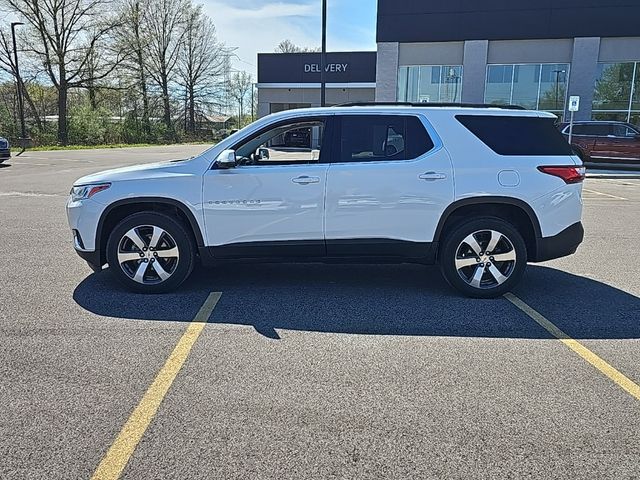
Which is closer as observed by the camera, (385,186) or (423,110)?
(385,186)

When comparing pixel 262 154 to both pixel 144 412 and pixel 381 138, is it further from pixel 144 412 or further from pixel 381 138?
pixel 144 412

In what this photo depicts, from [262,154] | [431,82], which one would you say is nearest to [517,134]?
[262,154]

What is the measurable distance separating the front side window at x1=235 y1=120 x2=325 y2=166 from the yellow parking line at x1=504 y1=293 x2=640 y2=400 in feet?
8.01

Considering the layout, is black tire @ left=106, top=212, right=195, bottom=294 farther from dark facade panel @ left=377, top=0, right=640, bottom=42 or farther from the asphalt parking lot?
dark facade panel @ left=377, top=0, right=640, bottom=42

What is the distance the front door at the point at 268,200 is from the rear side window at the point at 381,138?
0.25 meters

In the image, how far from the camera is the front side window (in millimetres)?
5117

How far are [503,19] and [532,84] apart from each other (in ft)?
11.2

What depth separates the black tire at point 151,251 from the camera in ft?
16.7

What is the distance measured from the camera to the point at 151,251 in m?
5.17

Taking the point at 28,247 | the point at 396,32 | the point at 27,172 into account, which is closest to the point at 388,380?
the point at 28,247

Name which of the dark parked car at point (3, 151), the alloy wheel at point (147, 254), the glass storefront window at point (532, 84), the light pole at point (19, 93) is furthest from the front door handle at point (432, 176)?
the light pole at point (19, 93)

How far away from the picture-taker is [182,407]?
10.3 feet

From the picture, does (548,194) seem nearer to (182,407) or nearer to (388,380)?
(388,380)

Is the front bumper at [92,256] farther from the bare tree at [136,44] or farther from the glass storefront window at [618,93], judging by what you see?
the bare tree at [136,44]
